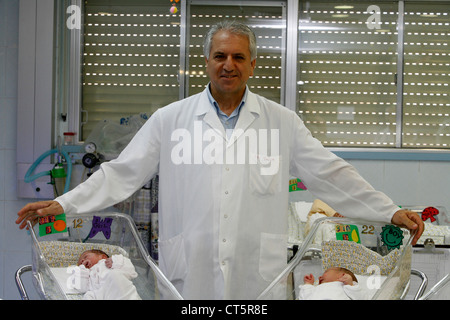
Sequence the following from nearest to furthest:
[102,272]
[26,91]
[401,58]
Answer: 1. [102,272]
2. [26,91]
3. [401,58]

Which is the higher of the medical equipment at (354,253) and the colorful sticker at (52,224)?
the colorful sticker at (52,224)

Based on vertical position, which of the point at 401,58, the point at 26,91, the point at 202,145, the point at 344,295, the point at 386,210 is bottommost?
the point at 344,295

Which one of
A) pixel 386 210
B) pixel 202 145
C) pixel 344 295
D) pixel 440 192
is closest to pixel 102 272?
pixel 202 145

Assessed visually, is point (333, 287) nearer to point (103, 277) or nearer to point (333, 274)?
point (333, 274)

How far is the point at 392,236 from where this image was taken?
178 centimetres

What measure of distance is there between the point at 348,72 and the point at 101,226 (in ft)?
7.57

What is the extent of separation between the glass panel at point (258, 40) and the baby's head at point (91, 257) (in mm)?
1953

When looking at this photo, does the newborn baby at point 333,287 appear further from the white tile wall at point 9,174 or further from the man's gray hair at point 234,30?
the white tile wall at point 9,174

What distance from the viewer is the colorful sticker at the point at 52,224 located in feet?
5.54

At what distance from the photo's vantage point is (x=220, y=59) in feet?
5.94

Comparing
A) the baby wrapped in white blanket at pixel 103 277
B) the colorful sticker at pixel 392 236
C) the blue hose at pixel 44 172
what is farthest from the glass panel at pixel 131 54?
the colorful sticker at pixel 392 236

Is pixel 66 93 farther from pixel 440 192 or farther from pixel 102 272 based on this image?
pixel 440 192

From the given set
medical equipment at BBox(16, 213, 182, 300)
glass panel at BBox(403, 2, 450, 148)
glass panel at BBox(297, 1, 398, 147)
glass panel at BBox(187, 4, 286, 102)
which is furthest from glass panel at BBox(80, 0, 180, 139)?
medical equipment at BBox(16, 213, 182, 300)

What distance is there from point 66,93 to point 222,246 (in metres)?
2.11
